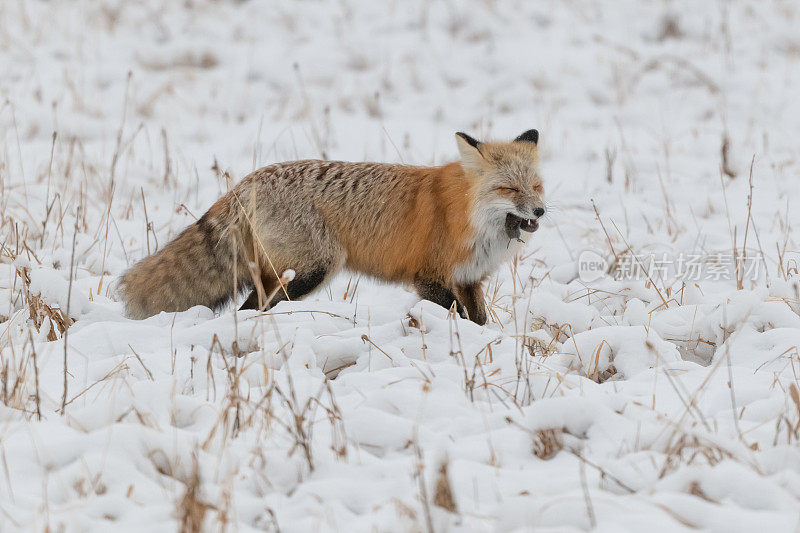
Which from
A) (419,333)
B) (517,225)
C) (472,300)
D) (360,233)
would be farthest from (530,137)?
(419,333)

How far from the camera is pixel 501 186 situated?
5.11m

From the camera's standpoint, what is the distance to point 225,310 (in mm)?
5383

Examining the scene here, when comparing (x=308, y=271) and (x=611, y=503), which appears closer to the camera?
(x=611, y=503)

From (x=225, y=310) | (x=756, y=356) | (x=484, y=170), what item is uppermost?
(x=484, y=170)

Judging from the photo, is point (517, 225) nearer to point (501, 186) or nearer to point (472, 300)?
point (501, 186)

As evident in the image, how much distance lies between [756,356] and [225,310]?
316 centimetres

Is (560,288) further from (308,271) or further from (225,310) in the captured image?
(225,310)

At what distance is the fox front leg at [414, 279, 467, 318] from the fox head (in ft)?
1.54

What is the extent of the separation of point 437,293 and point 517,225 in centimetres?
66

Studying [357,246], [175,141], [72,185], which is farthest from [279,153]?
[357,246]

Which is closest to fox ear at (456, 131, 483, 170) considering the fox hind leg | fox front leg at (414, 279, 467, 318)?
fox front leg at (414, 279, 467, 318)

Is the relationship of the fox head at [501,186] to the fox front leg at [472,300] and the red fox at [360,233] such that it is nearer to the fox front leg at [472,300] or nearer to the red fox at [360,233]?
the red fox at [360,233]

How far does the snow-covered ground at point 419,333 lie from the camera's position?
8.75ft

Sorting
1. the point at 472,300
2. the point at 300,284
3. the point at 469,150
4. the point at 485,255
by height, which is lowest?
the point at 472,300
